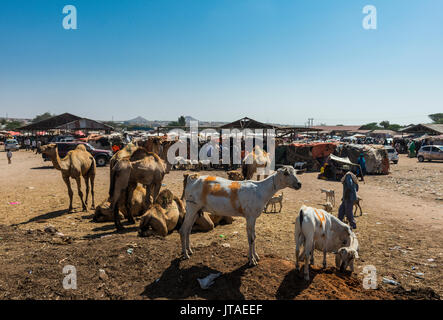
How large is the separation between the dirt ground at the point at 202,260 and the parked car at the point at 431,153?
65.8 ft

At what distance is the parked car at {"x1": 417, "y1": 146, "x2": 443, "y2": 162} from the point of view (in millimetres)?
26266

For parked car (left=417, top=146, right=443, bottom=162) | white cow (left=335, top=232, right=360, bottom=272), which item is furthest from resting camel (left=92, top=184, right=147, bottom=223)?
parked car (left=417, top=146, right=443, bottom=162)

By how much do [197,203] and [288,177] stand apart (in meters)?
1.90

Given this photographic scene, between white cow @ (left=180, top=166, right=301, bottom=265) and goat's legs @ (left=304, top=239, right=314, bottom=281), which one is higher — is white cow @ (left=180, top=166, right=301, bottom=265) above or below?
above

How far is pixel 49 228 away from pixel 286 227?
262 inches

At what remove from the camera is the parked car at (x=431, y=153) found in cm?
2627

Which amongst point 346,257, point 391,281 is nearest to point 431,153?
point 391,281

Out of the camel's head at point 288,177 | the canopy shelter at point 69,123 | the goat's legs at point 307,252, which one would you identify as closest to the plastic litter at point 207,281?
the goat's legs at point 307,252

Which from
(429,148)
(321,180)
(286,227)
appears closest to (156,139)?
(286,227)

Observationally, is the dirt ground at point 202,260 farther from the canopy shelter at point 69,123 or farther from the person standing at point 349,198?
the canopy shelter at point 69,123

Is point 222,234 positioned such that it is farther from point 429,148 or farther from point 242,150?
point 429,148

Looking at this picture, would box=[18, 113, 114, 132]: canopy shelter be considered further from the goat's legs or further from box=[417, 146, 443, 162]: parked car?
box=[417, 146, 443, 162]: parked car

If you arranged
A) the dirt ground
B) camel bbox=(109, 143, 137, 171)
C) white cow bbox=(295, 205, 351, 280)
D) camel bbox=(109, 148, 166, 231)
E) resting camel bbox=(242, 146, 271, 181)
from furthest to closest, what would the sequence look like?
resting camel bbox=(242, 146, 271, 181) < camel bbox=(109, 143, 137, 171) < camel bbox=(109, 148, 166, 231) < white cow bbox=(295, 205, 351, 280) < the dirt ground

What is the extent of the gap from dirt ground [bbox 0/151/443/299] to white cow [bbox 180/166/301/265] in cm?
61
